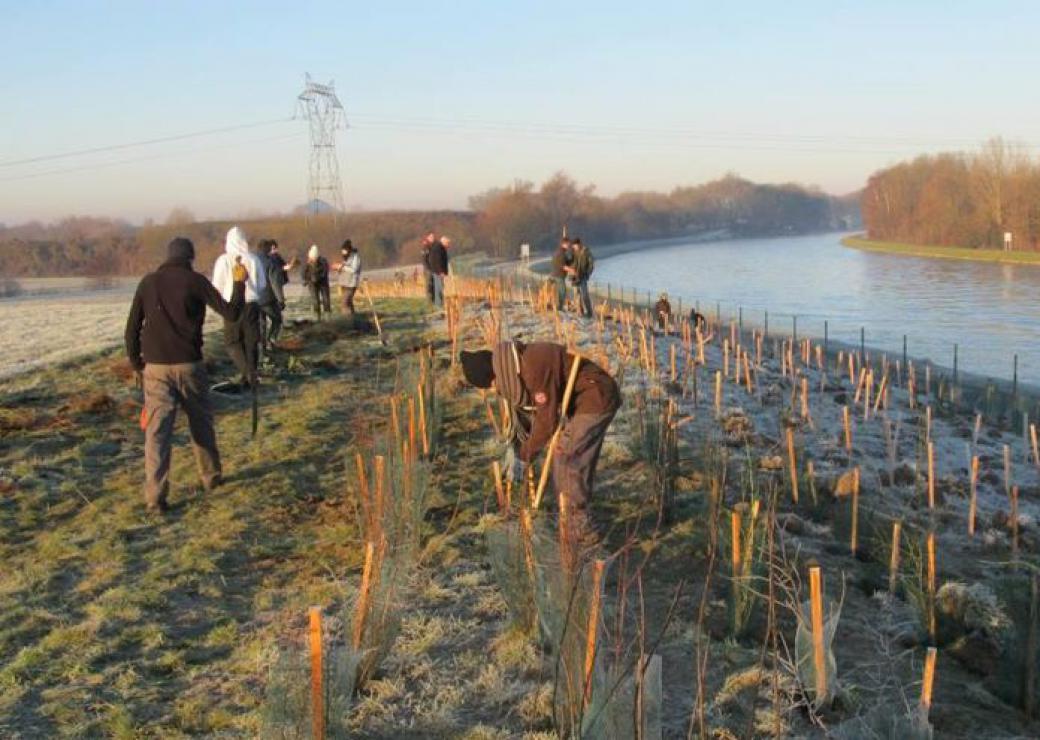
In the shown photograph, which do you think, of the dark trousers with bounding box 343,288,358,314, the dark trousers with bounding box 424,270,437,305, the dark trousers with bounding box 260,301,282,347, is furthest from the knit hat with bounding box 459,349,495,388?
the dark trousers with bounding box 424,270,437,305

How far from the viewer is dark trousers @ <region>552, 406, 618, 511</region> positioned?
5086mm

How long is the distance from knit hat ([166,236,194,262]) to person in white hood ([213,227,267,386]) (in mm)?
1955

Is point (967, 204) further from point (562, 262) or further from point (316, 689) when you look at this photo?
point (316, 689)

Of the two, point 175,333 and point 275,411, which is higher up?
point 175,333

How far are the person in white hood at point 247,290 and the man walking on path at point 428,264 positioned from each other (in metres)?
6.83

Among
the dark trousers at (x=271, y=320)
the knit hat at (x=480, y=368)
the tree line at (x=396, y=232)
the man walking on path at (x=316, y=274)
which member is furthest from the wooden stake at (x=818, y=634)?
the tree line at (x=396, y=232)

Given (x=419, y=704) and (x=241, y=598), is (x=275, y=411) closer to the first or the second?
(x=241, y=598)

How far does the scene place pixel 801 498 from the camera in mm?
6828

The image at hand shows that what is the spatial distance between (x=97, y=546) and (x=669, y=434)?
11.7ft

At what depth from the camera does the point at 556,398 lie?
4973 millimetres

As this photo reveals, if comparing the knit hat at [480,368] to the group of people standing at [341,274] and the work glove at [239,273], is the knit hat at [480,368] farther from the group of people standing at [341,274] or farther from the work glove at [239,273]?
the group of people standing at [341,274]

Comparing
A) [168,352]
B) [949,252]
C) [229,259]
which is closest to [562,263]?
[229,259]

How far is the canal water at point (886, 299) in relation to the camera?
933 inches

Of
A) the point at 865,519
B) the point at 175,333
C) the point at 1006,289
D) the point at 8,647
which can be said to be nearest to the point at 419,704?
the point at 8,647
